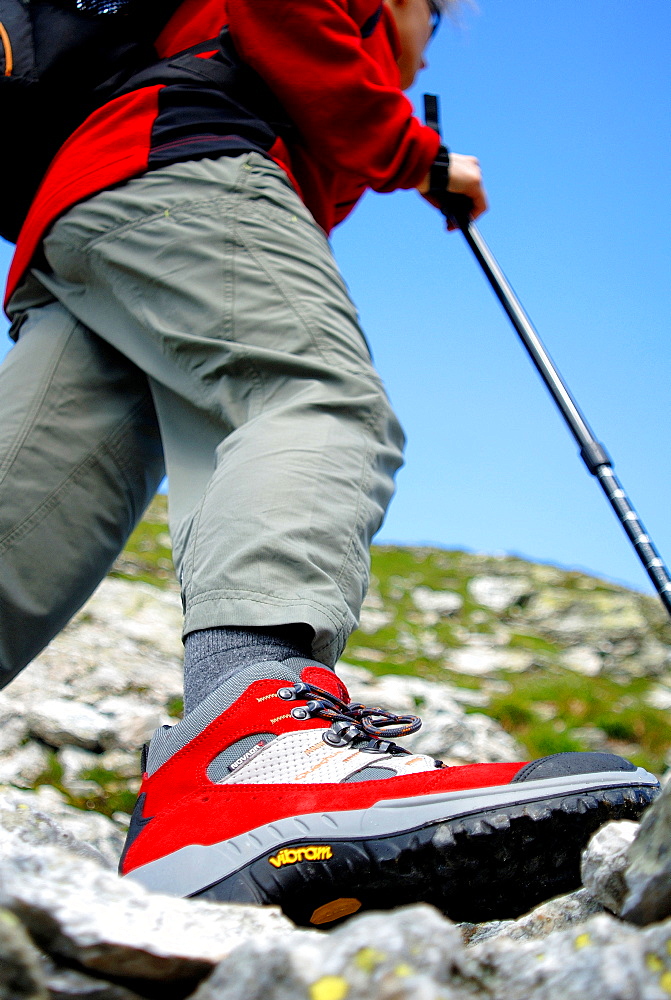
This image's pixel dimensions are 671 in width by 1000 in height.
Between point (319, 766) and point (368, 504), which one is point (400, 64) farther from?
point (319, 766)

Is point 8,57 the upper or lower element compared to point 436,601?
upper

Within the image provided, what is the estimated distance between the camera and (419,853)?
158 centimetres

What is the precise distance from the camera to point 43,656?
717 cm

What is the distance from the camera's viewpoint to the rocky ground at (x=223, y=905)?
95cm

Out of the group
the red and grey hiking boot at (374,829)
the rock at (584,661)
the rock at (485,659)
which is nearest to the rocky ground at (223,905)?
the red and grey hiking boot at (374,829)

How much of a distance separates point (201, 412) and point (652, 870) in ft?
6.71

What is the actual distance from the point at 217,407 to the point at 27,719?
360cm

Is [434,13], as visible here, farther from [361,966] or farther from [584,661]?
[584,661]

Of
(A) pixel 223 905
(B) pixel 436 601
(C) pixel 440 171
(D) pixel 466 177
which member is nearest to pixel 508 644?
(B) pixel 436 601

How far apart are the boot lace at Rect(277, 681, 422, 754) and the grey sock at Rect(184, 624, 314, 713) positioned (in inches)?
5.1

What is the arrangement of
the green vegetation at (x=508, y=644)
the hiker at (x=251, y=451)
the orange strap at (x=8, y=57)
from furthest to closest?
the green vegetation at (x=508, y=644)
the orange strap at (x=8, y=57)
the hiker at (x=251, y=451)

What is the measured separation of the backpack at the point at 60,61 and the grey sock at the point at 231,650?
2158 millimetres

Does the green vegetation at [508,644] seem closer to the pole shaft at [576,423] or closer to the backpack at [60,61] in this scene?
the pole shaft at [576,423]

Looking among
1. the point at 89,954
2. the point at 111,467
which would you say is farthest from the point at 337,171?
the point at 89,954
